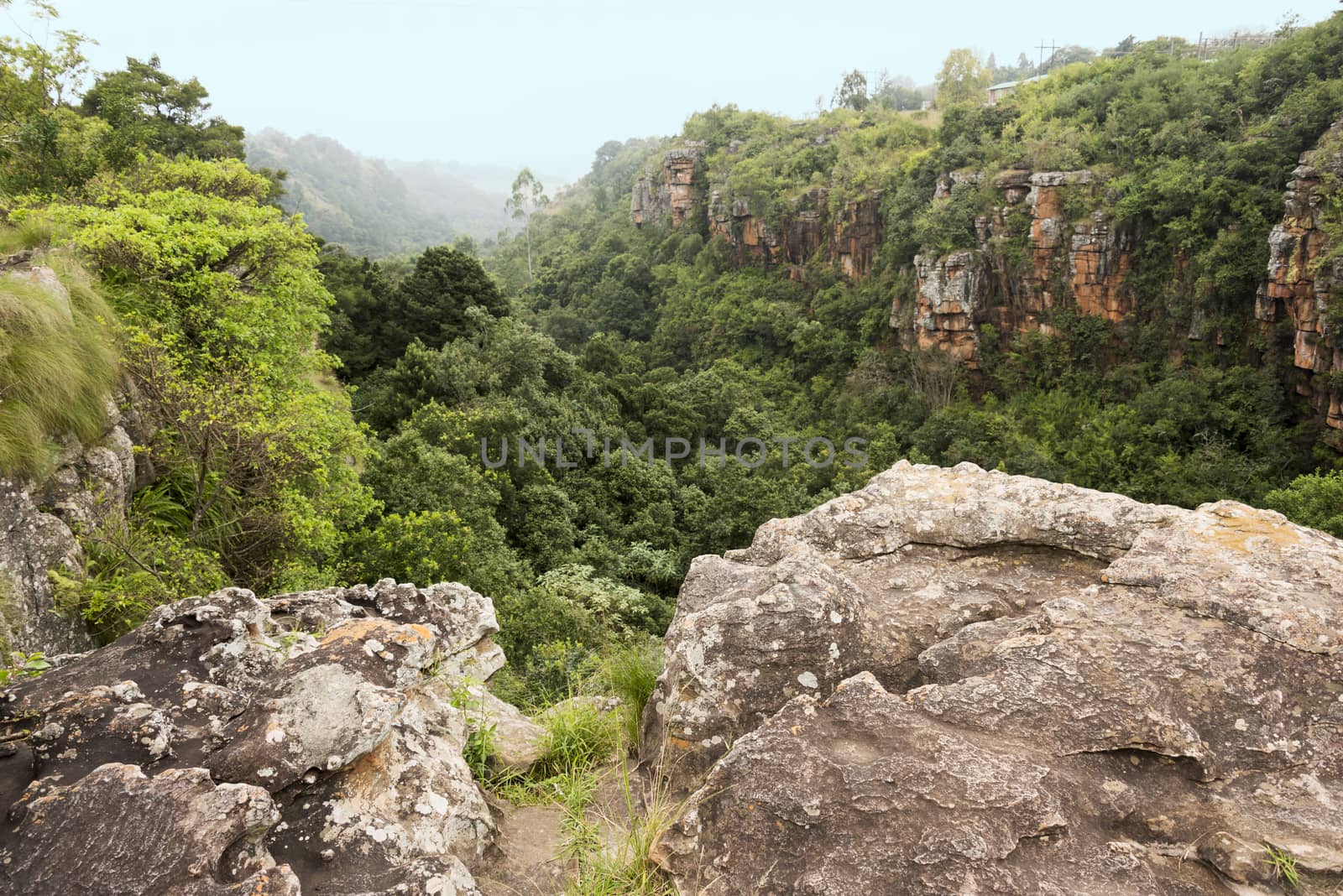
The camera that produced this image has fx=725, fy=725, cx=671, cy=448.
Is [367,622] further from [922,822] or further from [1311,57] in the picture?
[1311,57]

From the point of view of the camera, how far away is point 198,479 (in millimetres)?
6836

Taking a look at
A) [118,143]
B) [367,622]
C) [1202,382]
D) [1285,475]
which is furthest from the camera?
[1202,382]

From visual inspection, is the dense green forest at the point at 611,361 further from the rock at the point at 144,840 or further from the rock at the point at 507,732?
the rock at the point at 144,840

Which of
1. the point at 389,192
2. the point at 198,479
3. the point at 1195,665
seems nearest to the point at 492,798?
the point at 1195,665

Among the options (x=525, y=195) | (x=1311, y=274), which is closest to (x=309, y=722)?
A: (x=1311, y=274)

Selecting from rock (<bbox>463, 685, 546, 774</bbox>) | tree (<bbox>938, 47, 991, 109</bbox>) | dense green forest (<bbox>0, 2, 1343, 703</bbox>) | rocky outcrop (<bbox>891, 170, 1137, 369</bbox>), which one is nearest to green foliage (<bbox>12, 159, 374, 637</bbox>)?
dense green forest (<bbox>0, 2, 1343, 703</bbox>)

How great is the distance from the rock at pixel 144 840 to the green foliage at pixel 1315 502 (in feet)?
82.7

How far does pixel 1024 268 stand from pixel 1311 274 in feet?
41.5

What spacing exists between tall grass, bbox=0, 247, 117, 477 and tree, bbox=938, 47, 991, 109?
59.5 m

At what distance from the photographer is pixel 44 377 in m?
5.50

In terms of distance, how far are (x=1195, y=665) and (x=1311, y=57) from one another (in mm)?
42533

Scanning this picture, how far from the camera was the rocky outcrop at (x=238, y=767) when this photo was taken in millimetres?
2305

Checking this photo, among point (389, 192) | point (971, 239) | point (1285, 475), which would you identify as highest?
point (389, 192)

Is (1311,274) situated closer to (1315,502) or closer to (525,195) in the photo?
(1315,502)
